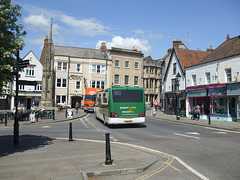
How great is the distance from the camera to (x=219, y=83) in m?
23.2

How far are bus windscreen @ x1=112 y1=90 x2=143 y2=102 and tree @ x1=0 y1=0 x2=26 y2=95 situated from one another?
9585mm

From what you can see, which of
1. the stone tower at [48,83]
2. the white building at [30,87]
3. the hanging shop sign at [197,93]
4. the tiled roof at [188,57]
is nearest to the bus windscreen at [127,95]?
the hanging shop sign at [197,93]

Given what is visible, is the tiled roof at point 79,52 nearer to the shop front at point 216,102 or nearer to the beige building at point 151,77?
the beige building at point 151,77

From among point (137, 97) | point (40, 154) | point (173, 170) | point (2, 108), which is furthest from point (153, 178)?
point (2, 108)

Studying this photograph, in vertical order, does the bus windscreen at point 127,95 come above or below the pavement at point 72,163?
above

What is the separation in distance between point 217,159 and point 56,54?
4277 cm

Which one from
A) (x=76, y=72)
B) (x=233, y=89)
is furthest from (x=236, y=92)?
(x=76, y=72)

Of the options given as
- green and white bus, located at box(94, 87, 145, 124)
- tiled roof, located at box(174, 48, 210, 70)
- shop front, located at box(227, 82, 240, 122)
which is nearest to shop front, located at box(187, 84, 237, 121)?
shop front, located at box(227, 82, 240, 122)

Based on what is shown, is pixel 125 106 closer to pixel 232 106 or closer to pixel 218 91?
pixel 218 91

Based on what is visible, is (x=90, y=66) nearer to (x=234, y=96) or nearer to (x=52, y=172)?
(x=234, y=96)

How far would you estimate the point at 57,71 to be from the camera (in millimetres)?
45875

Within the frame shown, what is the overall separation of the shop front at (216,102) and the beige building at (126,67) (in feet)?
79.4

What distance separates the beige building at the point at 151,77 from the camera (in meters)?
56.8

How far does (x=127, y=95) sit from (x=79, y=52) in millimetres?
34624
